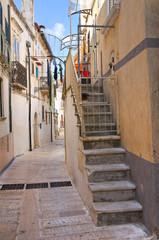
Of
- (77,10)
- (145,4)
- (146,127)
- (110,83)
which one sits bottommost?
(146,127)

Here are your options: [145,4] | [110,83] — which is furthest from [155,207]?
[110,83]

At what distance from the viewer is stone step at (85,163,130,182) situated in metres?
4.01

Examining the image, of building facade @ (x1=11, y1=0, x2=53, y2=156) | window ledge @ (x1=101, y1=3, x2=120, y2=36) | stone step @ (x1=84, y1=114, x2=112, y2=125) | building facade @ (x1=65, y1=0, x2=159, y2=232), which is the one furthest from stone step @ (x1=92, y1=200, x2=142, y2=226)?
building facade @ (x1=11, y1=0, x2=53, y2=156)

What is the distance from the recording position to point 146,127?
10.6ft

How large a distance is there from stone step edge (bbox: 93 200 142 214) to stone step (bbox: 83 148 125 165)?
876mm

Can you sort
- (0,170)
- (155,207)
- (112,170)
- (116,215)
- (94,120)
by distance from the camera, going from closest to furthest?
(155,207), (116,215), (112,170), (94,120), (0,170)

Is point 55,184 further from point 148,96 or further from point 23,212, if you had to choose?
point 148,96

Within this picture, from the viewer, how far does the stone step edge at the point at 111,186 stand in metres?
3.71

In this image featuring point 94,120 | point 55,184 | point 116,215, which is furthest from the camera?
point 55,184

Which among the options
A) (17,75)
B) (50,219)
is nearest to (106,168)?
(50,219)

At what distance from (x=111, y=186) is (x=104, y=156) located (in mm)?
716

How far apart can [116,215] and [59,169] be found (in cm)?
556

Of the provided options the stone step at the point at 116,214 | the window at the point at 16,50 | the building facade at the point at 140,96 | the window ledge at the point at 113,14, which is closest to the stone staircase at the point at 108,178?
the stone step at the point at 116,214

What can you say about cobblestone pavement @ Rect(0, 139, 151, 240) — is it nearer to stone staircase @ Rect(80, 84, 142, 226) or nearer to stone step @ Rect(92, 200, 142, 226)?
stone step @ Rect(92, 200, 142, 226)
